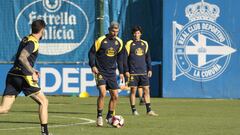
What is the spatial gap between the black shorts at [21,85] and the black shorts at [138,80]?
267 inches

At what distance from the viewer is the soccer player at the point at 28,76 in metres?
13.1

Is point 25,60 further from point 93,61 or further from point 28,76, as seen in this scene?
point 93,61

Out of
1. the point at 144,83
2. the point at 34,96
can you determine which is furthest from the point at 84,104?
the point at 34,96

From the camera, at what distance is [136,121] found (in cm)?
1691

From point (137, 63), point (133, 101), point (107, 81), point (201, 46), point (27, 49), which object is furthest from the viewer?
point (201, 46)

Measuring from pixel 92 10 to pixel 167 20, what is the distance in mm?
3523

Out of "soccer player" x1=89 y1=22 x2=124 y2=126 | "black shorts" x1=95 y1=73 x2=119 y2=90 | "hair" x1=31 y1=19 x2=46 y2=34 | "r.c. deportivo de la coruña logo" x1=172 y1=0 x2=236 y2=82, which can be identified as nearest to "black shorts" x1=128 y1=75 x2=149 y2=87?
"soccer player" x1=89 y1=22 x2=124 y2=126

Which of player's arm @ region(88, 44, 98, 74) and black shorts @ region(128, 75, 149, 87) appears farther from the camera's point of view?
black shorts @ region(128, 75, 149, 87)

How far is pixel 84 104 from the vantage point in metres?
24.5

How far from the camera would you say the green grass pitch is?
567 inches

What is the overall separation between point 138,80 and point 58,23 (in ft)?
37.7

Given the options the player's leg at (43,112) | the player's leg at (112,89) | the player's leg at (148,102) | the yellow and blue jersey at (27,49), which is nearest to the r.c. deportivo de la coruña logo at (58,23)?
the player's leg at (148,102)

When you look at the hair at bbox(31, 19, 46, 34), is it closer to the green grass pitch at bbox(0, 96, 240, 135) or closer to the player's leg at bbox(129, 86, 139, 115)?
the green grass pitch at bbox(0, 96, 240, 135)

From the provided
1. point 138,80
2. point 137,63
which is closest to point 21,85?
point 138,80
